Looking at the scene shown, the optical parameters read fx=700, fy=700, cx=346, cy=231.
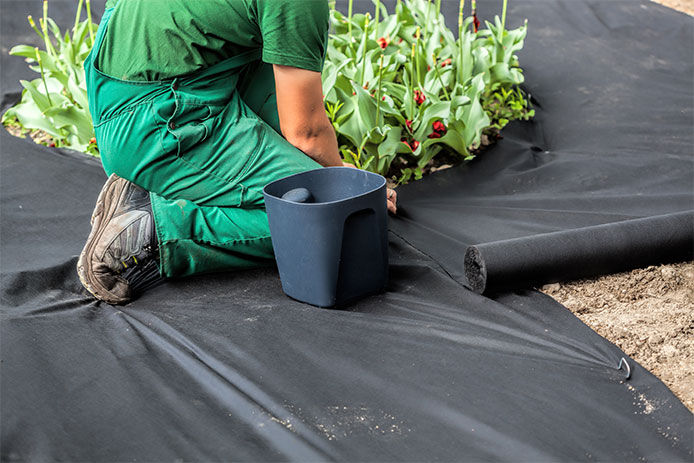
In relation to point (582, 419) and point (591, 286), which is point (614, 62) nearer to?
point (591, 286)

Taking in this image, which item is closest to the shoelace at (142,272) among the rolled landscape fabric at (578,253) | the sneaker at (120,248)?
the sneaker at (120,248)

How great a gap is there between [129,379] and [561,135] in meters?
1.97

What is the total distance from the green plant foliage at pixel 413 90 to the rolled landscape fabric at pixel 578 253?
72 centimetres

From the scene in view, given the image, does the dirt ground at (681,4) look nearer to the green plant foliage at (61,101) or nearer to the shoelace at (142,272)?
the green plant foliage at (61,101)

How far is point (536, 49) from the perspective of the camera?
328cm

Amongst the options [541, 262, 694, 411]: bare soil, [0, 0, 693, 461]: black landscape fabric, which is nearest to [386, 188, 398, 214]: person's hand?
[0, 0, 693, 461]: black landscape fabric

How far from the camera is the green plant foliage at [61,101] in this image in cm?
258

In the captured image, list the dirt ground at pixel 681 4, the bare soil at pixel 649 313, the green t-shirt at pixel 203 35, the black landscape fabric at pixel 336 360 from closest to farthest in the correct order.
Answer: the black landscape fabric at pixel 336 360 < the bare soil at pixel 649 313 < the green t-shirt at pixel 203 35 < the dirt ground at pixel 681 4

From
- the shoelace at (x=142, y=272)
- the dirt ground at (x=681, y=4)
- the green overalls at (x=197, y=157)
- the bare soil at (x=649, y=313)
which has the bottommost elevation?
the bare soil at (x=649, y=313)

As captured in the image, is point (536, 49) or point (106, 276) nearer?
point (106, 276)

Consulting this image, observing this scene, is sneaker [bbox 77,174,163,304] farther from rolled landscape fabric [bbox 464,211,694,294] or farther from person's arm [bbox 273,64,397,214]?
rolled landscape fabric [bbox 464,211,694,294]

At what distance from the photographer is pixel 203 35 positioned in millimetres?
1675

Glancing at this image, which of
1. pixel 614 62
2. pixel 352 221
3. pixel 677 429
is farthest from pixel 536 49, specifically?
pixel 677 429

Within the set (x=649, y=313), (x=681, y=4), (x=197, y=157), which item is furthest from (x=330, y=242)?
(x=681, y=4)
